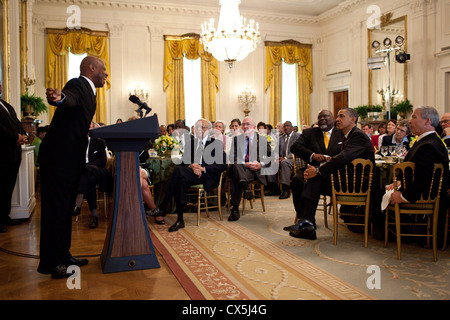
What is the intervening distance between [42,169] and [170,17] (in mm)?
10614

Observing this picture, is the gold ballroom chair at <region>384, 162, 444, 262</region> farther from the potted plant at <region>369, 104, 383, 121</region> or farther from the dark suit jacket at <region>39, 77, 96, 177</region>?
the potted plant at <region>369, 104, 383, 121</region>

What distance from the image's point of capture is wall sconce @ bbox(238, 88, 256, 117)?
1336cm

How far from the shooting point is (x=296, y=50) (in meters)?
13.8

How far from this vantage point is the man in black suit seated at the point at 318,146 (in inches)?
182

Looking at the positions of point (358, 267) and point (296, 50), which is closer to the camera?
point (358, 267)

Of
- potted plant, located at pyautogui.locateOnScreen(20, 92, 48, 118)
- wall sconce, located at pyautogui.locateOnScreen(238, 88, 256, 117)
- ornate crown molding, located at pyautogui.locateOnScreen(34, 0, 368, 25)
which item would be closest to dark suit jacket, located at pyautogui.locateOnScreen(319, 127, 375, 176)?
potted plant, located at pyautogui.locateOnScreen(20, 92, 48, 118)

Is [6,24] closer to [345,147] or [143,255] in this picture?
[143,255]

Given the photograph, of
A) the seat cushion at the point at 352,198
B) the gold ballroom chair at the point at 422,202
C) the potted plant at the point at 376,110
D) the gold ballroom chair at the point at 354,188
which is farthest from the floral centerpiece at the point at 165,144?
the potted plant at the point at 376,110

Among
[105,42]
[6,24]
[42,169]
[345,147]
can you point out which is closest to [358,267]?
[345,147]

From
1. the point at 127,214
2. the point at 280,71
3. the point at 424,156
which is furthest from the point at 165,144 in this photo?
the point at 280,71

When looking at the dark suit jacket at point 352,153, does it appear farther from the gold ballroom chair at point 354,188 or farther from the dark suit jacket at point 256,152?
the dark suit jacket at point 256,152

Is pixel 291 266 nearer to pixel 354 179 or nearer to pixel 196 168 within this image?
pixel 354 179

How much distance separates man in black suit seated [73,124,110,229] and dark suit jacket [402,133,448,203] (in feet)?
12.1
